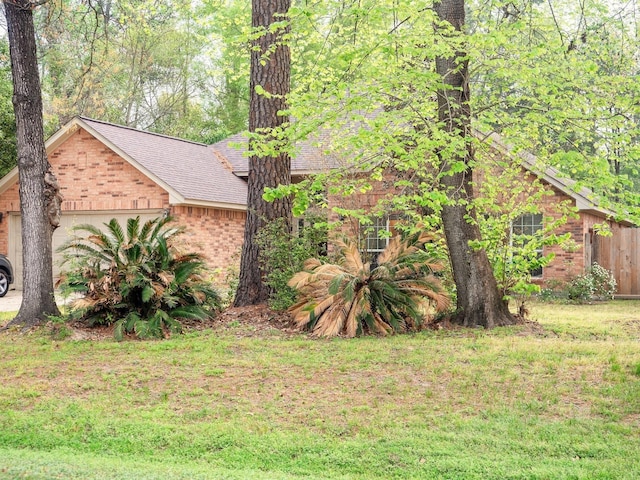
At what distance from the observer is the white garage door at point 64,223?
19.7 meters

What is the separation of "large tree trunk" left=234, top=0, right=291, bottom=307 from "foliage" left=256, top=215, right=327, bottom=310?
270mm

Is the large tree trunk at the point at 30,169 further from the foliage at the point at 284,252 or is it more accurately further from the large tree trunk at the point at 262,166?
the foliage at the point at 284,252

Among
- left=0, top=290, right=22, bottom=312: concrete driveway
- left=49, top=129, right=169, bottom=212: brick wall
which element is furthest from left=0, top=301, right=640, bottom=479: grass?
left=49, top=129, right=169, bottom=212: brick wall

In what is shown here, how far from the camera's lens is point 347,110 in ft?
27.4

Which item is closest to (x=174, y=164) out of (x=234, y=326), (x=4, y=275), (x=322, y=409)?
(x=4, y=275)

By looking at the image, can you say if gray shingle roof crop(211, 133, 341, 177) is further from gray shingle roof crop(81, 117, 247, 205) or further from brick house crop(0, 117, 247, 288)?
brick house crop(0, 117, 247, 288)

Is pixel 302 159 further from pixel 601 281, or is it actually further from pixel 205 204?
pixel 601 281

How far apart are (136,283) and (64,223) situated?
37.2 feet

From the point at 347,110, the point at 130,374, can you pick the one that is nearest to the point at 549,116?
the point at 347,110

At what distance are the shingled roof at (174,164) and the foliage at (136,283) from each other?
7.41 m

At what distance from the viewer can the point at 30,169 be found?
1155 centimetres

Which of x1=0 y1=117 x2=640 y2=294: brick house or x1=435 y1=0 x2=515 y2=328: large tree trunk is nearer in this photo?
x1=435 y1=0 x2=515 y2=328: large tree trunk

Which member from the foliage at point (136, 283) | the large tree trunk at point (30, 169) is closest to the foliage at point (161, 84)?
the large tree trunk at point (30, 169)

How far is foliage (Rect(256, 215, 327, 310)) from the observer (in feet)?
37.4
